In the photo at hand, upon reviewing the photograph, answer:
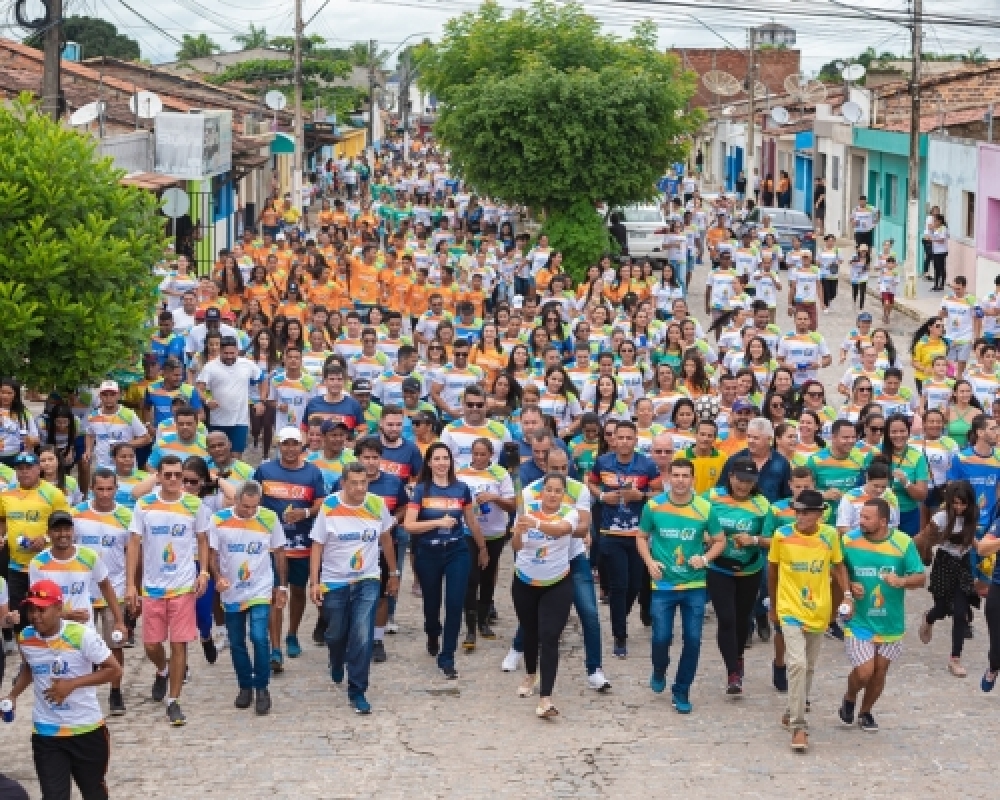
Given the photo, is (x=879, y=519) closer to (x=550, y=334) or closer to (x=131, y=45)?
(x=550, y=334)

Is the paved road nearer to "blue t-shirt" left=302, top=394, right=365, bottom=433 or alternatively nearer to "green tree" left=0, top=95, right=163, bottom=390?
"blue t-shirt" left=302, top=394, right=365, bottom=433

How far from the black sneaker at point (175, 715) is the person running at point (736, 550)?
132 inches

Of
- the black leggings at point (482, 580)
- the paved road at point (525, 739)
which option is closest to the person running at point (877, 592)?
the paved road at point (525, 739)

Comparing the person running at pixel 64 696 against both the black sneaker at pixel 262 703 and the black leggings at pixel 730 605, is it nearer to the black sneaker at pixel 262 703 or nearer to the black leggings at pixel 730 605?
the black sneaker at pixel 262 703

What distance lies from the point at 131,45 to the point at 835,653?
4400 inches

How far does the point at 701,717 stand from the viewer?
1123cm

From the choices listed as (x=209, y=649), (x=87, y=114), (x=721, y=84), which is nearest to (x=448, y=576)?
(x=209, y=649)

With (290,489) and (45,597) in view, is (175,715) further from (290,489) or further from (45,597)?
(45,597)

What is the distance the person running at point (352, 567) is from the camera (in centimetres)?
1127

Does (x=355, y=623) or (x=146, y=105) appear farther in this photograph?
(x=146, y=105)

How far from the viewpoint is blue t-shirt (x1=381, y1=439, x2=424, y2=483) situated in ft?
42.3

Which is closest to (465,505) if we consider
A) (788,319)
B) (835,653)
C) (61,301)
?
(835,653)

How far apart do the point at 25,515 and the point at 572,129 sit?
22.4m

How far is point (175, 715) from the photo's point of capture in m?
11.0
